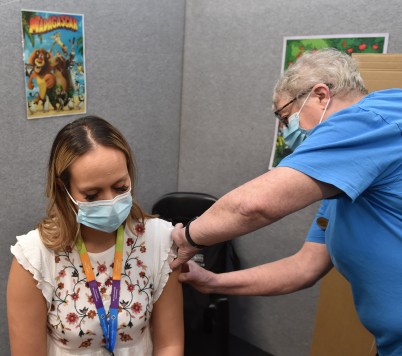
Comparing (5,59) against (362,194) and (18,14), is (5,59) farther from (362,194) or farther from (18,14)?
(362,194)

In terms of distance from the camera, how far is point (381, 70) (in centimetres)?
146

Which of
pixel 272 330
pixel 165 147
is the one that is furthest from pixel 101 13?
pixel 272 330

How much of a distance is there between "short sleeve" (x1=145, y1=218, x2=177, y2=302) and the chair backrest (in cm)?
89

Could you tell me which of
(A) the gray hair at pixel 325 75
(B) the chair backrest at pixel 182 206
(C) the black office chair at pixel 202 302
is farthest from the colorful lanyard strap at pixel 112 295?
(B) the chair backrest at pixel 182 206

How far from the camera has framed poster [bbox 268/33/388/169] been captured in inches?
71.5

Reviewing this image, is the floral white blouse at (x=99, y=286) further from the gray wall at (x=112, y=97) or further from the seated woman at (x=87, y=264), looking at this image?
the gray wall at (x=112, y=97)

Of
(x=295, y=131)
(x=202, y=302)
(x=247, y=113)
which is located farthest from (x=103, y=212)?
(x=247, y=113)

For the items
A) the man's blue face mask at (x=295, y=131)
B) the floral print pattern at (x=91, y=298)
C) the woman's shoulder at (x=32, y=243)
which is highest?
the man's blue face mask at (x=295, y=131)

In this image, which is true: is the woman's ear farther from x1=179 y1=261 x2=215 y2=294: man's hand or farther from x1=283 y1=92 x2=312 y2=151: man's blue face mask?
x1=283 y1=92 x2=312 y2=151: man's blue face mask

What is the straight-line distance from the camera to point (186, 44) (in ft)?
8.06

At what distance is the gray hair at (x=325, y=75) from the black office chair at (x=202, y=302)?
3.64 feet

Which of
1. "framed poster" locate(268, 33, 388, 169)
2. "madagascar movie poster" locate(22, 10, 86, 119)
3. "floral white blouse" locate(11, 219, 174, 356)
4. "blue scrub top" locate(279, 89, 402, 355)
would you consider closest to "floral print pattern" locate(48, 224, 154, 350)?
"floral white blouse" locate(11, 219, 174, 356)

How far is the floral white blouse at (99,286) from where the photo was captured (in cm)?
118

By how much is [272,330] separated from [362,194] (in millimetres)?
1759
